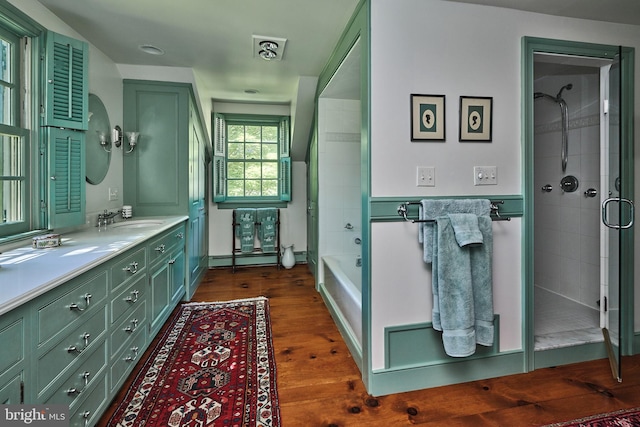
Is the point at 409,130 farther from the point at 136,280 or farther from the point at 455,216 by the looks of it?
the point at 136,280

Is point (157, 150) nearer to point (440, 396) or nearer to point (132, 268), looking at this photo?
point (132, 268)

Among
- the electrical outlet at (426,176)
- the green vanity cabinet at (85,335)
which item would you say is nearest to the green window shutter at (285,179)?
the green vanity cabinet at (85,335)

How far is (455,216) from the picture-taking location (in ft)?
5.67

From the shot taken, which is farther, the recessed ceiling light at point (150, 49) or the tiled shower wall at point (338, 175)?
the tiled shower wall at point (338, 175)

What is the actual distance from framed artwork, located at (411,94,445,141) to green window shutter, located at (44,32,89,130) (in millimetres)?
2169

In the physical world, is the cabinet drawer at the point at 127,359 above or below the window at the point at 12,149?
below

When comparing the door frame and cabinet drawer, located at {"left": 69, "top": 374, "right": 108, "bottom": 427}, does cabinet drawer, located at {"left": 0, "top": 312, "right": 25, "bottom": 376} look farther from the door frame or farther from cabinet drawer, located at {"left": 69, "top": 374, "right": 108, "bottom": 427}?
the door frame

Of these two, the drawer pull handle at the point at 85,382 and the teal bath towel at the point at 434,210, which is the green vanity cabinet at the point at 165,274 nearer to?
the drawer pull handle at the point at 85,382

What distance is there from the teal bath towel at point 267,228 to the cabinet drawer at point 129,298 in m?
2.45

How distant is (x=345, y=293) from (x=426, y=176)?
3.66 ft

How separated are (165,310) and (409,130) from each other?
2287mm

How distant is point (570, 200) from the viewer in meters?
2.80

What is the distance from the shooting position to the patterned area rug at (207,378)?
1539 mm

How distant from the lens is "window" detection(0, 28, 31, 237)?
5.76ft
